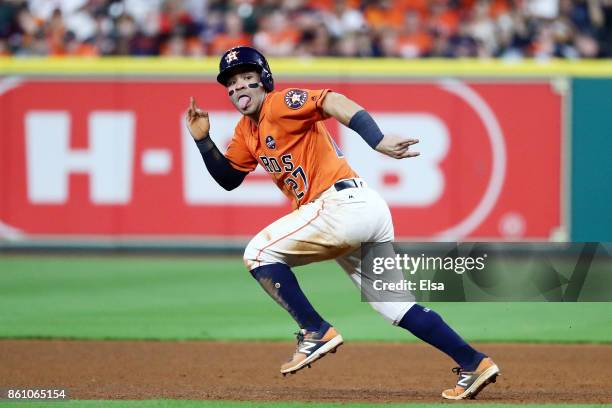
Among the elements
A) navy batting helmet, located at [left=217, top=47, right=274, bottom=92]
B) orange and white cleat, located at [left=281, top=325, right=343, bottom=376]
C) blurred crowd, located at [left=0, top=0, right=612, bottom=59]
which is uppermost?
navy batting helmet, located at [left=217, top=47, right=274, bottom=92]

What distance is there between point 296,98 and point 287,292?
1.03 metres

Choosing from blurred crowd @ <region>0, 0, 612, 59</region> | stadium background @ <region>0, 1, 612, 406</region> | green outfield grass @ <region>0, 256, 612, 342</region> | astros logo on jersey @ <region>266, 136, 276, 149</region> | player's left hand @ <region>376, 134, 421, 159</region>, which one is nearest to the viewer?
player's left hand @ <region>376, 134, 421, 159</region>

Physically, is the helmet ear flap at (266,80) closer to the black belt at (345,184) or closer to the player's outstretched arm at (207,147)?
the player's outstretched arm at (207,147)

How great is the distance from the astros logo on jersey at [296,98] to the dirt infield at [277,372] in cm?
161

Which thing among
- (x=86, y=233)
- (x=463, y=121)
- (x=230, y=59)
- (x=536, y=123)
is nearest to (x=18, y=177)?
(x=86, y=233)

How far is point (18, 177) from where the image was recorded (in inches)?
584

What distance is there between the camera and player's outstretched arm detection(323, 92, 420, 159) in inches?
223

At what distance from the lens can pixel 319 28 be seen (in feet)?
49.6

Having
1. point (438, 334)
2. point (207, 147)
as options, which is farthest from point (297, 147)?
point (438, 334)

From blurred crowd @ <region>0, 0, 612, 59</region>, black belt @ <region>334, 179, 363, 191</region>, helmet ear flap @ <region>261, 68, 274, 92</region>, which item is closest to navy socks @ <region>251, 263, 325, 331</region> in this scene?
black belt @ <region>334, 179, 363, 191</region>

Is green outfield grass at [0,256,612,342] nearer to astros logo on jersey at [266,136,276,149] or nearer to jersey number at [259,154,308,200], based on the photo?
jersey number at [259,154,308,200]

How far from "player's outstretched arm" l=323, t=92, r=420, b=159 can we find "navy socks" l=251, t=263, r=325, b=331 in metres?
0.88

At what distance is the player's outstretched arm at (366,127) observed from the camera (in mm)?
5664

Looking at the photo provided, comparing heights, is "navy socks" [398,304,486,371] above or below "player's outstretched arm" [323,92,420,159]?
below
